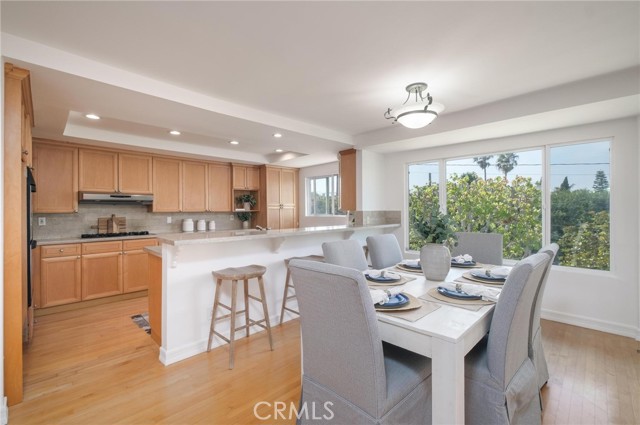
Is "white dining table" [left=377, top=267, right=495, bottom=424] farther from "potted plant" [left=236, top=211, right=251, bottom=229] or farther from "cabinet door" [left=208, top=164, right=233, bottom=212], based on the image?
"potted plant" [left=236, top=211, right=251, bottom=229]

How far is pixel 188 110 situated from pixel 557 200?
4018 millimetres

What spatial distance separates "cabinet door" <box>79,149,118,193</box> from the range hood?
9 centimetres

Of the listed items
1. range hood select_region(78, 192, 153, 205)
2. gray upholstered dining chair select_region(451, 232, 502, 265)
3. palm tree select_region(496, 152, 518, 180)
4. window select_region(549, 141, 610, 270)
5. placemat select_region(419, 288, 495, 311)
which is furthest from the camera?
range hood select_region(78, 192, 153, 205)

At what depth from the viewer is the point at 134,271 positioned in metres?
4.12

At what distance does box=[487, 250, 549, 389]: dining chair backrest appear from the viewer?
1351mm

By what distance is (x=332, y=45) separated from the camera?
1937 millimetres

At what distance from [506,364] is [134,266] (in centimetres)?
441

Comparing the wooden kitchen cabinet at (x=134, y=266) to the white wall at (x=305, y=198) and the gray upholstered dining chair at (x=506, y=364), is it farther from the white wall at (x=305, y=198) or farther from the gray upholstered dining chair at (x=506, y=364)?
the gray upholstered dining chair at (x=506, y=364)

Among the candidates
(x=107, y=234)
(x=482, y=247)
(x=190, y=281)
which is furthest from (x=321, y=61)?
(x=107, y=234)

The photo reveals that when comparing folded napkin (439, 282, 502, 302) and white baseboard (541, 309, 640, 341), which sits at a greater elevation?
folded napkin (439, 282, 502, 302)

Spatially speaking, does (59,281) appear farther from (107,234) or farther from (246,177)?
(246,177)

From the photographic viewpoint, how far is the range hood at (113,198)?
3954 millimetres

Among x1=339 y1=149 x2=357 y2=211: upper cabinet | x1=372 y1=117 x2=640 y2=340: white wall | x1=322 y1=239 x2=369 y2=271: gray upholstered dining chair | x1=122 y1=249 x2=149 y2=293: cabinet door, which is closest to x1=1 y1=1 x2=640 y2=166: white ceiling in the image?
x1=372 y1=117 x2=640 y2=340: white wall

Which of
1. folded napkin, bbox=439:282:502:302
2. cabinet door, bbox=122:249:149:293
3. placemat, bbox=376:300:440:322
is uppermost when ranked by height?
folded napkin, bbox=439:282:502:302
